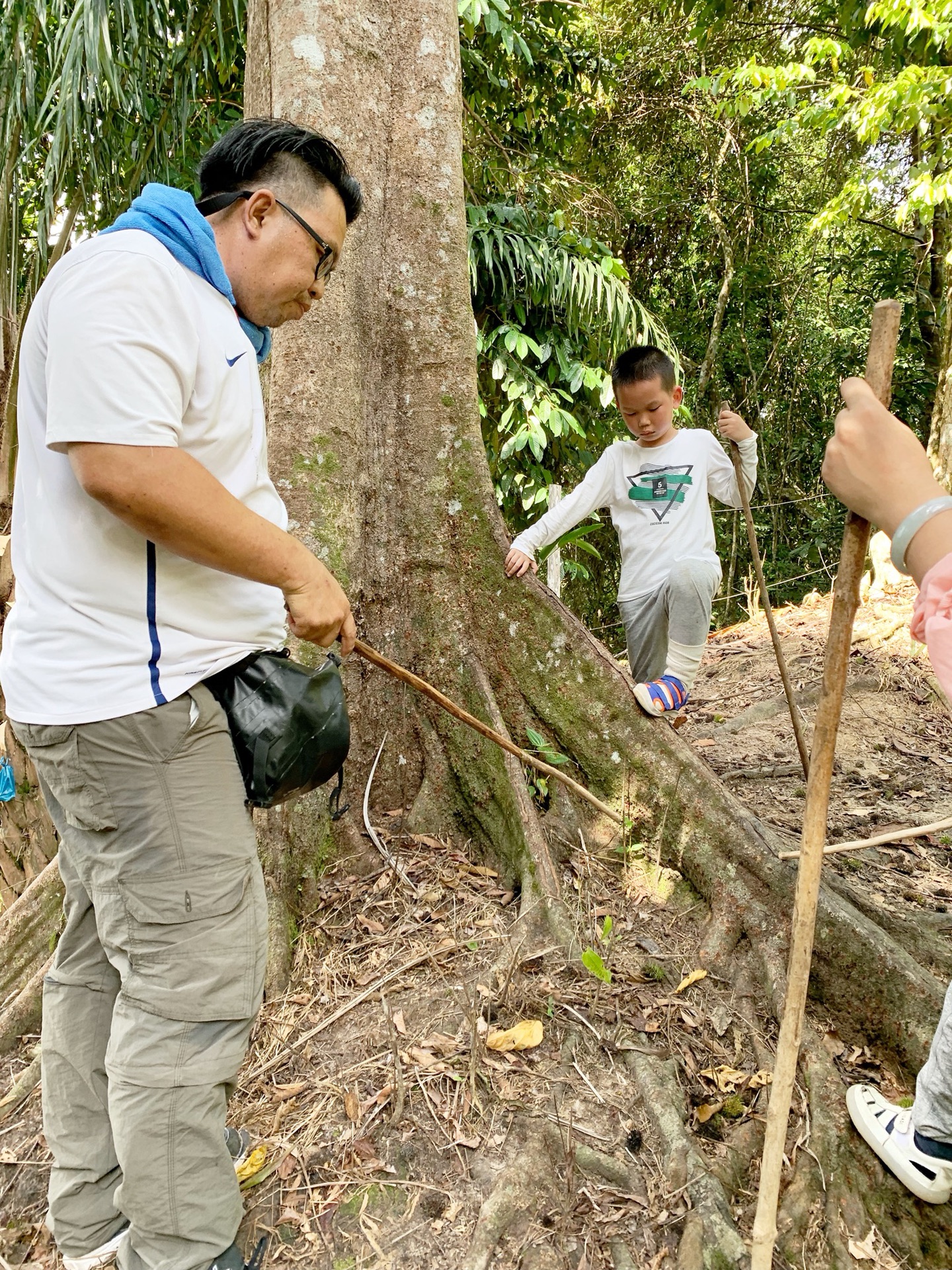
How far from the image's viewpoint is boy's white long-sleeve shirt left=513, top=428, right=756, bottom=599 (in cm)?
379

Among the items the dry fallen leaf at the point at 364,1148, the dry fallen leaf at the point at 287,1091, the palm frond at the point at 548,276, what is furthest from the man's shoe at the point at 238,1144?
the palm frond at the point at 548,276

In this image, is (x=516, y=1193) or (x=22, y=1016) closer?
(x=516, y=1193)

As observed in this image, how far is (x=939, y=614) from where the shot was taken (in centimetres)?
116

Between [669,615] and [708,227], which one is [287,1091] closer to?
[669,615]

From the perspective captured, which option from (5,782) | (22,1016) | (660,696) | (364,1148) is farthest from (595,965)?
(5,782)

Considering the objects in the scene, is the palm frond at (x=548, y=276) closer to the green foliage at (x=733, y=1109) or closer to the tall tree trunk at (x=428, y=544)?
the tall tree trunk at (x=428, y=544)

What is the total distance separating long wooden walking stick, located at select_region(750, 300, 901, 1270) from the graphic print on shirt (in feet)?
7.19

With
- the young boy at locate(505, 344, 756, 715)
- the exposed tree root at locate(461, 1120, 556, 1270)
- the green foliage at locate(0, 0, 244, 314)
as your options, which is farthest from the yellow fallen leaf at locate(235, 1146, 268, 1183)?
the green foliage at locate(0, 0, 244, 314)

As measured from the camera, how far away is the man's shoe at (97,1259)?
184 centimetres

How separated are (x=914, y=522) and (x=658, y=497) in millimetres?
2673

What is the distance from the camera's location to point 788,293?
1216 centimetres

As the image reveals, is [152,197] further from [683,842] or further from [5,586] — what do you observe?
[5,586]

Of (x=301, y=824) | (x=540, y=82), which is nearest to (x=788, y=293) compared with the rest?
(x=540, y=82)

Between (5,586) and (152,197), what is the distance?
355 cm
